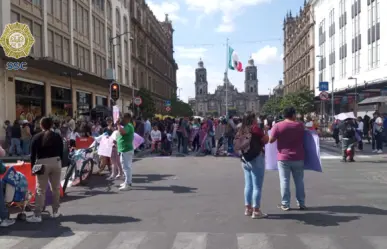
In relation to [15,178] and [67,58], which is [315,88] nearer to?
[67,58]

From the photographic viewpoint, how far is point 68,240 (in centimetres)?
575

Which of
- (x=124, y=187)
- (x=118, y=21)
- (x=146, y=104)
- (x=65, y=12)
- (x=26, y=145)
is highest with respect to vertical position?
(x=118, y=21)

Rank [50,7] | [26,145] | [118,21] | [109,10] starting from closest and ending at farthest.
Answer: [26,145]
[50,7]
[109,10]
[118,21]

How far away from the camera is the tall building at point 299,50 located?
2514 inches

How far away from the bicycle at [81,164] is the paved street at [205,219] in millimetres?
373

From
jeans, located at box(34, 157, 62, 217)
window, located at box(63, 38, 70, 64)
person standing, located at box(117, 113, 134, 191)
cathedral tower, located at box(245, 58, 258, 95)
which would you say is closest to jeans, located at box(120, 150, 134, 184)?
person standing, located at box(117, 113, 134, 191)

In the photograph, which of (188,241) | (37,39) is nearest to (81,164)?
(188,241)

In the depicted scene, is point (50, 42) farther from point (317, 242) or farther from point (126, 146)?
point (317, 242)

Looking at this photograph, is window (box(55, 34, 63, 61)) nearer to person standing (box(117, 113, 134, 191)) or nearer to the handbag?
person standing (box(117, 113, 134, 191))

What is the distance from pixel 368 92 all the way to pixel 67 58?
24.7 metres

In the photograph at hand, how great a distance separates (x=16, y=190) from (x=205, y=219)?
318cm

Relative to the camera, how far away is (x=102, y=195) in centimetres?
912

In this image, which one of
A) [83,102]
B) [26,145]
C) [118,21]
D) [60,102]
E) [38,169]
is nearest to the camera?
[38,169]

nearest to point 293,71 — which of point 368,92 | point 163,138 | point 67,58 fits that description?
point 368,92
